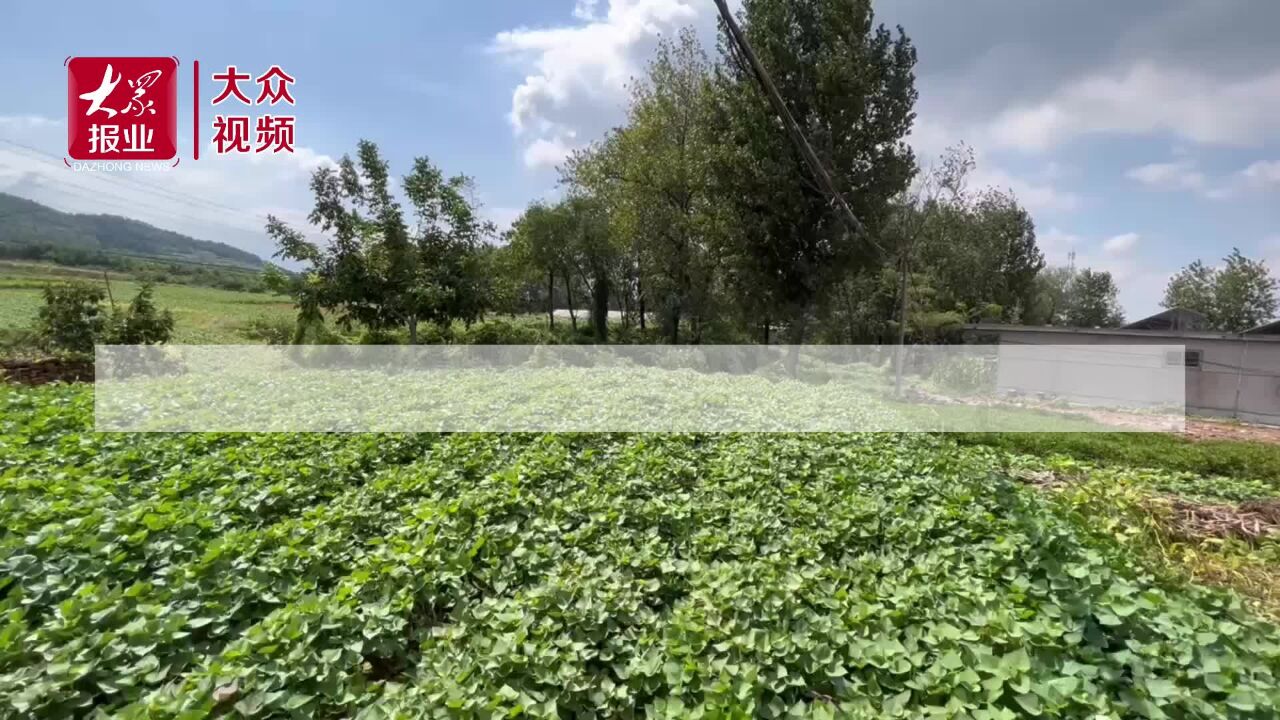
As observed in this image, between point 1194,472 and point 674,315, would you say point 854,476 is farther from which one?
point 674,315

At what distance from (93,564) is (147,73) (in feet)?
14.3

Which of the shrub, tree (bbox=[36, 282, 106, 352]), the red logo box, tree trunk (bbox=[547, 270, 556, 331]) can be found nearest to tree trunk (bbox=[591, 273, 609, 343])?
tree trunk (bbox=[547, 270, 556, 331])

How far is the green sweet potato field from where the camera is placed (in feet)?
4.32

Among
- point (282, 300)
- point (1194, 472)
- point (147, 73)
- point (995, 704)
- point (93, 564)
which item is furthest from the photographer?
point (282, 300)

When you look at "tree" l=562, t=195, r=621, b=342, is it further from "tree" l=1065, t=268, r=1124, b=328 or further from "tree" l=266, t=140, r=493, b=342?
"tree" l=1065, t=268, r=1124, b=328

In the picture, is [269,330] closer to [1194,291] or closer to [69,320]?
[69,320]

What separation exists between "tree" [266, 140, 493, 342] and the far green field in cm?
80

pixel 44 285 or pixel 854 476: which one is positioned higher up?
pixel 44 285

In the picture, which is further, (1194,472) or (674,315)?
(674,315)

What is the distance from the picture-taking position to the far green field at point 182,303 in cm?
681

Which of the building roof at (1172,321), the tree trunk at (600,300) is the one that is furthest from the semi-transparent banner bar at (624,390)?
the building roof at (1172,321)

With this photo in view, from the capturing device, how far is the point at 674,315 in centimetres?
1297

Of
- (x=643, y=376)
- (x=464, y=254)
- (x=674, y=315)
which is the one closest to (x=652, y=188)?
(x=674, y=315)

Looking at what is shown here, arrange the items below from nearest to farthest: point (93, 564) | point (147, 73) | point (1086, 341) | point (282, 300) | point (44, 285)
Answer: point (93, 564)
point (147, 73)
point (44, 285)
point (282, 300)
point (1086, 341)
